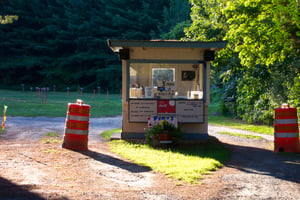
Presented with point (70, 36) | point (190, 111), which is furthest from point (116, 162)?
point (70, 36)

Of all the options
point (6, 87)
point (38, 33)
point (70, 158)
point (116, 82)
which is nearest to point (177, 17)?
point (116, 82)

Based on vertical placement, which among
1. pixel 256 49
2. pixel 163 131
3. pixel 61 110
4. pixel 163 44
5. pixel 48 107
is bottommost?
pixel 163 131

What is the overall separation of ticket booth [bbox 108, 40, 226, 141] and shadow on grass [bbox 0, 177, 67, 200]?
5.71 meters

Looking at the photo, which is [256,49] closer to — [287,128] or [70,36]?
[287,128]

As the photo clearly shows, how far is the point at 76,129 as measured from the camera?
9250 millimetres

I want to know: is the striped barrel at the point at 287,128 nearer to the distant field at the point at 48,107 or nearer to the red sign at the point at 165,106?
the red sign at the point at 165,106

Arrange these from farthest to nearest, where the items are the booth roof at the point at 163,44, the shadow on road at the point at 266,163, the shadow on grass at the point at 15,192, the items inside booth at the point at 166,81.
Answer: the items inside booth at the point at 166,81 → the booth roof at the point at 163,44 → the shadow on road at the point at 266,163 → the shadow on grass at the point at 15,192

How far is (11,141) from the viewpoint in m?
10.5

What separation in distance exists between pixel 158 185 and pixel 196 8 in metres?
15.3

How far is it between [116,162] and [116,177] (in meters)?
1.38

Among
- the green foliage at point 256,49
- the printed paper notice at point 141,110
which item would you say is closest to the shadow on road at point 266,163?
the printed paper notice at point 141,110

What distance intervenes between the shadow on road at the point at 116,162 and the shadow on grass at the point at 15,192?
2.21m

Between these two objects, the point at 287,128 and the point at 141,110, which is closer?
the point at 287,128

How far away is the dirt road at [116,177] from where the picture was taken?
5570 mm
